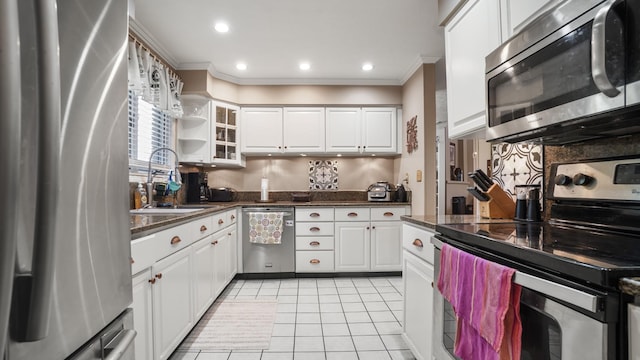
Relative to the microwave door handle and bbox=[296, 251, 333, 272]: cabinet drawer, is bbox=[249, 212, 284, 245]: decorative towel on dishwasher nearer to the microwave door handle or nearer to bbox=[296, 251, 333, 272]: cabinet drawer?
bbox=[296, 251, 333, 272]: cabinet drawer

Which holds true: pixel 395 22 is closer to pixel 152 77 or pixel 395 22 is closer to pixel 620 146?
pixel 620 146

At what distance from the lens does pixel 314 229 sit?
347cm

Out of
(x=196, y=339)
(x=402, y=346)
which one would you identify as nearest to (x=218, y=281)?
(x=196, y=339)

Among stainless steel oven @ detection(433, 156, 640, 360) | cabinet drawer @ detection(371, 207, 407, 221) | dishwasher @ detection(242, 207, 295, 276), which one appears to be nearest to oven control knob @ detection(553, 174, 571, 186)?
stainless steel oven @ detection(433, 156, 640, 360)

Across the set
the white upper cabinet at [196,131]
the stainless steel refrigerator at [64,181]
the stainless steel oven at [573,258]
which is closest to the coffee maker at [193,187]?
the white upper cabinet at [196,131]

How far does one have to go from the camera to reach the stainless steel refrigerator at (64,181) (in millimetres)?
411

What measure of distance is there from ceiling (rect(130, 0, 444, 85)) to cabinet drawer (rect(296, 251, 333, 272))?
2.15 meters

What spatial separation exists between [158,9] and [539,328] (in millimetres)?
2958

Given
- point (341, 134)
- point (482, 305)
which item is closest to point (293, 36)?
point (341, 134)

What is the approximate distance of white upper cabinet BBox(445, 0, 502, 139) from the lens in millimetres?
1498

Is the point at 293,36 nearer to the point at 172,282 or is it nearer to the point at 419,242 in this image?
the point at 419,242

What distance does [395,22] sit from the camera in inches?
99.5

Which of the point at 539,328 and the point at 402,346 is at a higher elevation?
the point at 539,328

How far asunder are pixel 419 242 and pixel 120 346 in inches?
54.0
